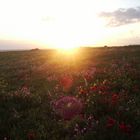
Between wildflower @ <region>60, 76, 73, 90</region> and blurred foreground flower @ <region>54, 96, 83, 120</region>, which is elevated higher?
wildflower @ <region>60, 76, 73, 90</region>

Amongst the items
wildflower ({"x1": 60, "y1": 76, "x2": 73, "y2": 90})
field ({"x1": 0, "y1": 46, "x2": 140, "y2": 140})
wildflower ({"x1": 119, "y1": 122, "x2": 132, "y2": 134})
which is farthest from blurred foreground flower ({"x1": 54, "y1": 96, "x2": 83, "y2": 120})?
wildflower ({"x1": 60, "y1": 76, "x2": 73, "y2": 90})

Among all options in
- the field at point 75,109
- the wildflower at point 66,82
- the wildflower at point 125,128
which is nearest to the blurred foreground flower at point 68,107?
the field at point 75,109

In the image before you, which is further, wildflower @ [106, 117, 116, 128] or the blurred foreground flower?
the blurred foreground flower

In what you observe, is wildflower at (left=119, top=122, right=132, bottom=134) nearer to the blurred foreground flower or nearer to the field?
the field

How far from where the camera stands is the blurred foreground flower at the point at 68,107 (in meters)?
13.0

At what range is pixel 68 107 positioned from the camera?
13391 millimetres

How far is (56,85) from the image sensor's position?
18.9m

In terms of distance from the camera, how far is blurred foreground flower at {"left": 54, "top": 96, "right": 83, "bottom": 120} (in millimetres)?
12992

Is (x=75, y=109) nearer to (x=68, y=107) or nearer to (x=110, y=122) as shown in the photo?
(x=68, y=107)

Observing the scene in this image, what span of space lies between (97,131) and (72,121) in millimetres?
1322

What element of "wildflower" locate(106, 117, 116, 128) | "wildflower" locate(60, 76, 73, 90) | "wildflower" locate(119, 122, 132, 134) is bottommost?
"wildflower" locate(119, 122, 132, 134)

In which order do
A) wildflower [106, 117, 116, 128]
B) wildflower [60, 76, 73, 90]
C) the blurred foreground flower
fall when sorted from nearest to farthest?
wildflower [106, 117, 116, 128] → the blurred foreground flower → wildflower [60, 76, 73, 90]

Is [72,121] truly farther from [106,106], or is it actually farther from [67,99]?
[67,99]

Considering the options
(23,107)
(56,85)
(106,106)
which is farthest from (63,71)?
(106,106)
